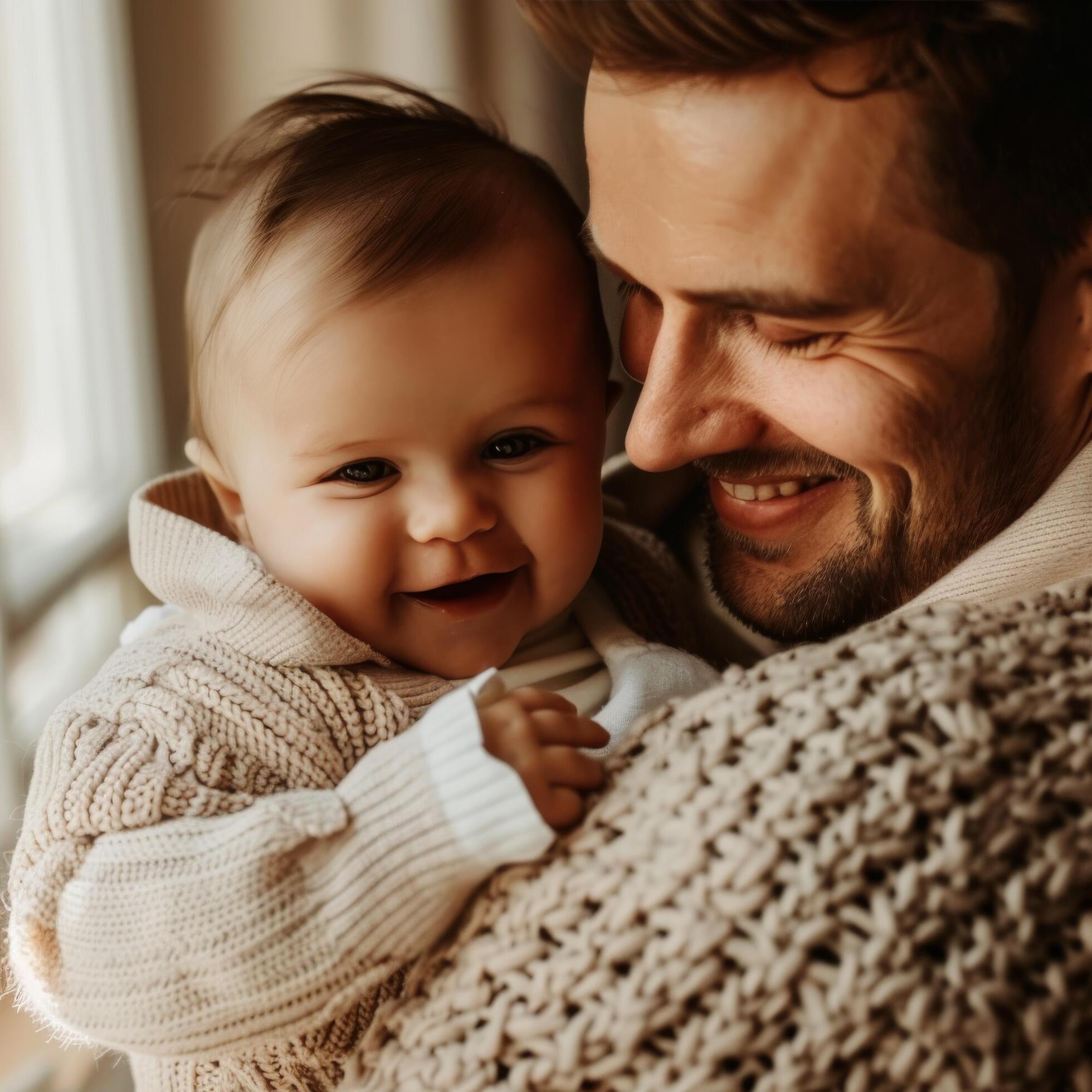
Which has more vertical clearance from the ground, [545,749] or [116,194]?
[116,194]

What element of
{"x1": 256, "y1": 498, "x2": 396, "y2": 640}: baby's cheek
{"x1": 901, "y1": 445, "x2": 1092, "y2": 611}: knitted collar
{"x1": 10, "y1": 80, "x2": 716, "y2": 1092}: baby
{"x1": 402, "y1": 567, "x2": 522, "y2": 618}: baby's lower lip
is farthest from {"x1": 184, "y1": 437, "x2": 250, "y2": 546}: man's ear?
{"x1": 901, "y1": 445, "x2": 1092, "y2": 611}: knitted collar

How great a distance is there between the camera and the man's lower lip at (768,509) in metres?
1.20

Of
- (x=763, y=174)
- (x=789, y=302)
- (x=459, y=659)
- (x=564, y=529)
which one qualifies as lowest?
(x=459, y=659)

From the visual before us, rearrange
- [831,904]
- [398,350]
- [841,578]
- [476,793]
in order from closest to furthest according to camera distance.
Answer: [831,904] → [476,793] → [398,350] → [841,578]

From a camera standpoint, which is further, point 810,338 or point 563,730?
point 810,338

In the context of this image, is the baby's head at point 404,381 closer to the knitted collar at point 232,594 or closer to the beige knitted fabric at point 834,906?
the knitted collar at point 232,594

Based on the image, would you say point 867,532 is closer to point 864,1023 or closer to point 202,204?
point 864,1023

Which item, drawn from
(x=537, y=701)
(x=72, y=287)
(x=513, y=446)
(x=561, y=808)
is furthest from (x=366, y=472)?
(x=72, y=287)

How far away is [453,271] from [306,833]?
52 cm

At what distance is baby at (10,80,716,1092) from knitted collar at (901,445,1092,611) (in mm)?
319

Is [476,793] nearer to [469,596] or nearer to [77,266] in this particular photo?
[469,596]

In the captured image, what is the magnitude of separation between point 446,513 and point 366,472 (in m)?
0.09

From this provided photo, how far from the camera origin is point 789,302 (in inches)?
38.6

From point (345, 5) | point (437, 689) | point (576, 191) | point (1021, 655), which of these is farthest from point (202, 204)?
point (1021, 655)
